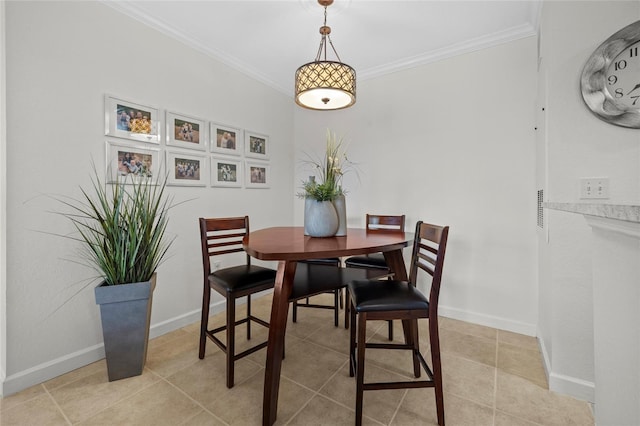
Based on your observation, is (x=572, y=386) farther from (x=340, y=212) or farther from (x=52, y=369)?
(x=52, y=369)

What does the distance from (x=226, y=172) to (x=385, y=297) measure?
214 cm

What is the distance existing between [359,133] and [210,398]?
9.16 ft

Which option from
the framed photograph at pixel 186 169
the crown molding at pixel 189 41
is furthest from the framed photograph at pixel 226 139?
the crown molding at pixel 189 41

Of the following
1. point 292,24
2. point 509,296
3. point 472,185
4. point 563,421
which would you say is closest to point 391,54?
point 292,24

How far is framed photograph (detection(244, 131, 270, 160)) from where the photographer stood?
122 inches

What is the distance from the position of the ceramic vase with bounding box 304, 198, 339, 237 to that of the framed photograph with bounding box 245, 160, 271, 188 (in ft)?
5.28

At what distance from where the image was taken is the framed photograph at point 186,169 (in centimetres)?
241

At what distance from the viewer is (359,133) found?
3.24 metres

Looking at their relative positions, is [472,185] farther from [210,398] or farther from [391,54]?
[210,398]

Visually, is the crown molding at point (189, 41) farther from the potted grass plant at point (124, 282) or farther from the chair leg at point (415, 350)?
the chair leg at point (415, 350)

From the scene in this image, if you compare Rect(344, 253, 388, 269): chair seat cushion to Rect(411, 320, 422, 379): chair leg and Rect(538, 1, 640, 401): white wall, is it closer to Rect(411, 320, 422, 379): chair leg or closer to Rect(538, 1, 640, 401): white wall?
Rect(411, 320, 422, 379): chair leg

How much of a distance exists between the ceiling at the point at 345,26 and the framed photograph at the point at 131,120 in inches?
27.2

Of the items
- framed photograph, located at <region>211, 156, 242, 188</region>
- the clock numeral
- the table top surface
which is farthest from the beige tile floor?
the clock numeral

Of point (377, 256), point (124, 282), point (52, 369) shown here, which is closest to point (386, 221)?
point (377, 256)
